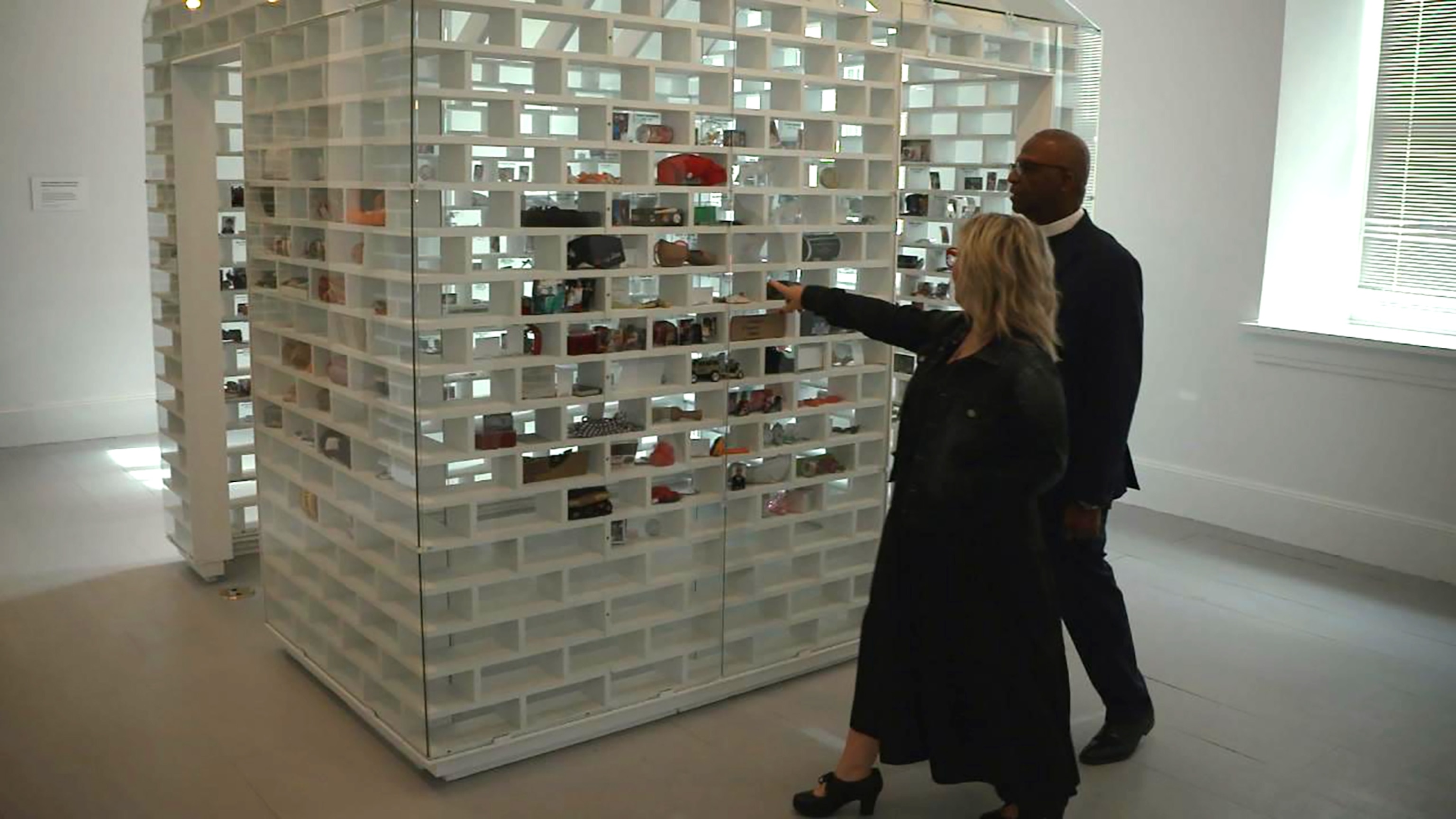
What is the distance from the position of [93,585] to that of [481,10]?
3030mm

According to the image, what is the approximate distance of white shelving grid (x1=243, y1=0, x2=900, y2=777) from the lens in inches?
122

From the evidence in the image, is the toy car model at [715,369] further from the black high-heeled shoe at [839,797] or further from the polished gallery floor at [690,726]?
the black high-heeled shoe at [839,797]

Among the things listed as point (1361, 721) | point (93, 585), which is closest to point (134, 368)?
point (93, 585)

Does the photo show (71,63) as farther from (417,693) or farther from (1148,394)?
(1148,394)

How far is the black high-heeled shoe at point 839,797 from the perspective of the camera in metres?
3.05

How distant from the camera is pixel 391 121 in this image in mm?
3031

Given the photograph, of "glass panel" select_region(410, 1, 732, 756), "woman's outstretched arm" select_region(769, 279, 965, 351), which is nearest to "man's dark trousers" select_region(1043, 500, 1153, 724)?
"woman's outstretched arm" select_region(769, 279, 965, 351)

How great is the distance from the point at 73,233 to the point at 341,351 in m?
5.09

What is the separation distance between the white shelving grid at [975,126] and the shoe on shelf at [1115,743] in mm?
1359

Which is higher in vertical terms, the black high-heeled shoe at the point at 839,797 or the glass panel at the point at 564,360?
the glass panel at the point at 564,360

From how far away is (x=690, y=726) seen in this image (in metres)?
3.64

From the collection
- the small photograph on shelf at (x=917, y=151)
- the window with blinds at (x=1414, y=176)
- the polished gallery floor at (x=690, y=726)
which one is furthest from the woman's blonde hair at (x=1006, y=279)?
the window with blinds at (x=1414, y=176)

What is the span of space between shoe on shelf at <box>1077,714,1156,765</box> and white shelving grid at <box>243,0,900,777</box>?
36.0 inches

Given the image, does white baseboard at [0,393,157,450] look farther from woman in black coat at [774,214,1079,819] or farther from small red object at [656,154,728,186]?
woman in black coat at [774,214,1079,819]
